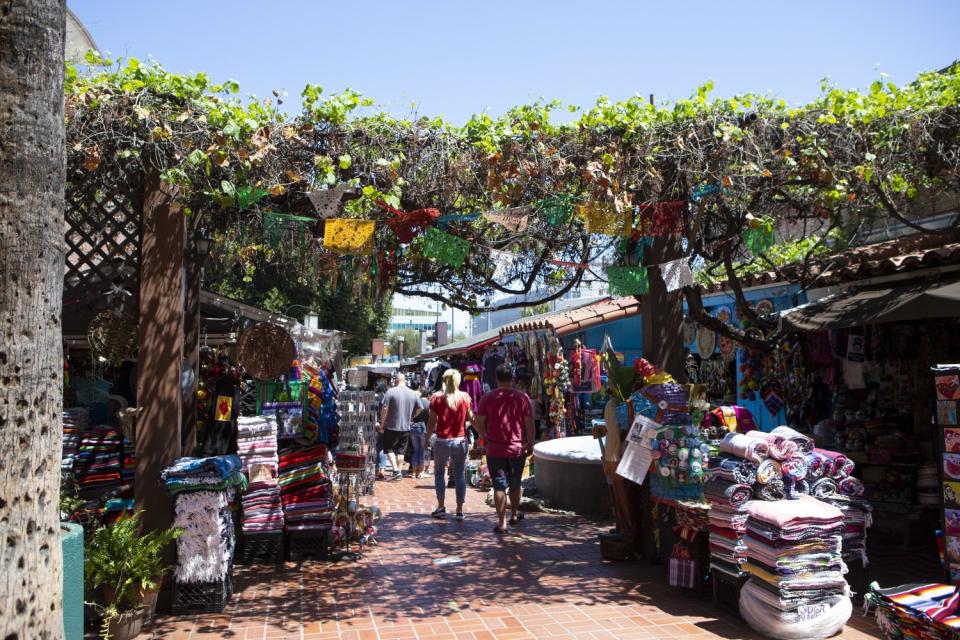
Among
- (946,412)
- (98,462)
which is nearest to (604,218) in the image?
(946,412)

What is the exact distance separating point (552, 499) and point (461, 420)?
1.83 metres

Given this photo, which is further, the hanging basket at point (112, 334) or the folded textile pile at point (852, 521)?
the hanging basket at point (112, 334)

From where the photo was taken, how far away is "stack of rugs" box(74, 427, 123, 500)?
20.5ft

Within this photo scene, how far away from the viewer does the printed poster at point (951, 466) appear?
4426mm

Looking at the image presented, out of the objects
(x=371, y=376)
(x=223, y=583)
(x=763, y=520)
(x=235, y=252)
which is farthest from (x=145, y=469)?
(x=371, y=376)

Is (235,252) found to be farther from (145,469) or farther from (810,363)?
(810,363)

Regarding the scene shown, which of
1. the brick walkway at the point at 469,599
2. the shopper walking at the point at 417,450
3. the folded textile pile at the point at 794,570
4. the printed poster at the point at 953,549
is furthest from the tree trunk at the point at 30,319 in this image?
the shopper walking at the point at 417,450

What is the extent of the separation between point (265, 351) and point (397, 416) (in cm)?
535

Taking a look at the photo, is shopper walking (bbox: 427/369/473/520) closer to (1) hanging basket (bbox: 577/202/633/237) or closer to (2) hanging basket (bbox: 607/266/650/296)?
(2) hanging basket (bbox: 607/266/650/296)

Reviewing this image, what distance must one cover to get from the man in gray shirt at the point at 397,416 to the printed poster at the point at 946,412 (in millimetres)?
8723

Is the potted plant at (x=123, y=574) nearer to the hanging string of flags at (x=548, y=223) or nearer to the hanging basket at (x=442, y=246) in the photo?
the hanging string of flags at (x=548, y=223)

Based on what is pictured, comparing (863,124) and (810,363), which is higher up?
(863,124)

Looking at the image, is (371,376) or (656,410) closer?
(656,410)

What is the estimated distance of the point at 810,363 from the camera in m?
8.59
